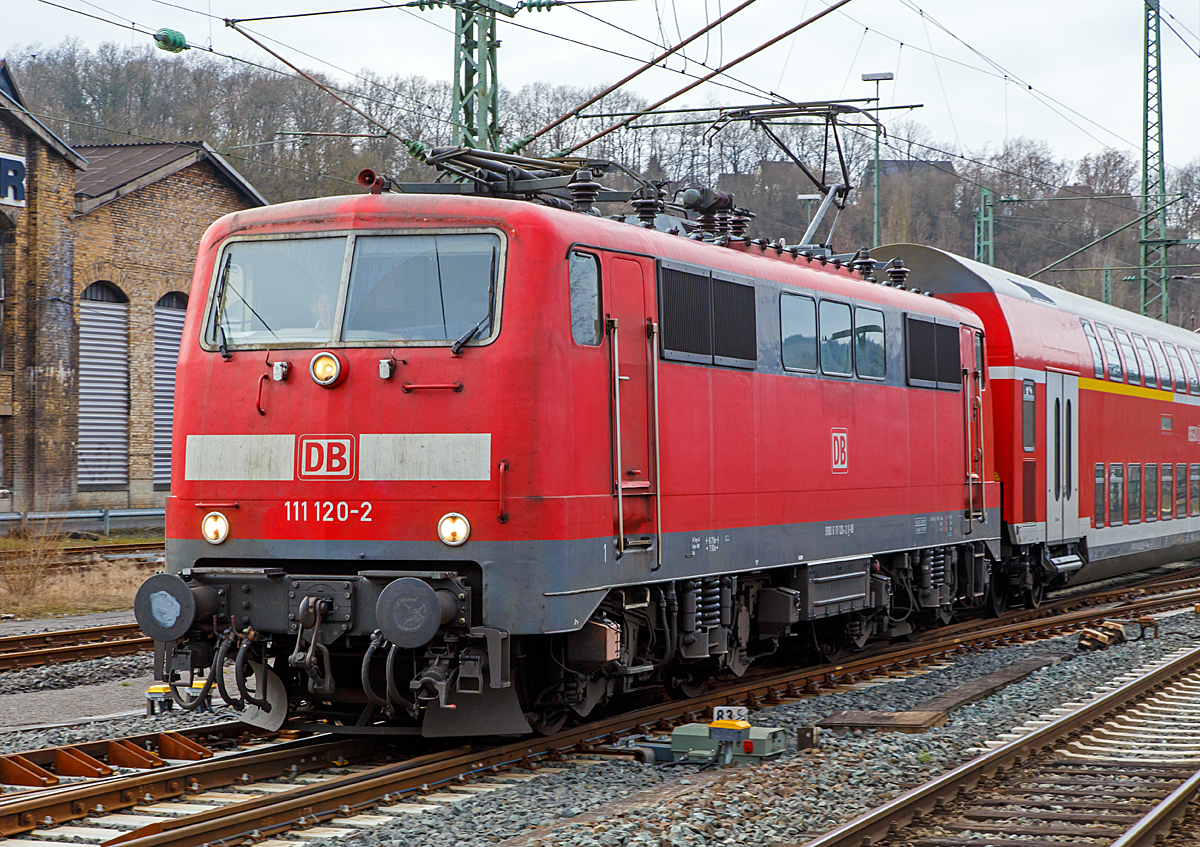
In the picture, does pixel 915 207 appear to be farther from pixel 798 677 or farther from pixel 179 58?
pixel 798 677

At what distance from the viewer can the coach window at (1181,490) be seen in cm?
2284

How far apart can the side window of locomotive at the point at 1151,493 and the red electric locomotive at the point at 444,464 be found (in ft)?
45.1

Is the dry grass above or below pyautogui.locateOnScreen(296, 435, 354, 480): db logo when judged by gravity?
below

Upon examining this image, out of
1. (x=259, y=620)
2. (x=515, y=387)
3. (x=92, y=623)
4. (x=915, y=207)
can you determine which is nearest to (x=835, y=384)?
(x=515, y=387)

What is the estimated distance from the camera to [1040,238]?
55219 millimetres

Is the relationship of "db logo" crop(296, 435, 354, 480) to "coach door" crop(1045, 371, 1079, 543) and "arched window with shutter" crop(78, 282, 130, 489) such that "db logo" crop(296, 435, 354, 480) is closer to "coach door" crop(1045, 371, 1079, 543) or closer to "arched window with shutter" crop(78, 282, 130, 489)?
"coach door" crop(1045, 371, 1079, 543)

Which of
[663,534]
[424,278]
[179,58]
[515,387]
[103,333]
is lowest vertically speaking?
[663,534]

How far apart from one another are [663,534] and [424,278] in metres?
2.32

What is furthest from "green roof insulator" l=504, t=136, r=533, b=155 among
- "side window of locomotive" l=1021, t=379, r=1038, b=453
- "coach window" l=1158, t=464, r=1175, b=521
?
"coach window" l=1158, t=464, r=1175, b=521

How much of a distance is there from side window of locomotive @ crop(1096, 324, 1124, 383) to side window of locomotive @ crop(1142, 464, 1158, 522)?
78.4 inches

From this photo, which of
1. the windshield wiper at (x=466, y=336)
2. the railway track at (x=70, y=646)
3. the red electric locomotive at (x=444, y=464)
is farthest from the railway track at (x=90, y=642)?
the windshield wiper at (x=466, y=336)

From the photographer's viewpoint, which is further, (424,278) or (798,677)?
(798,677)

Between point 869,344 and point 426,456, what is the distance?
5.54 metres

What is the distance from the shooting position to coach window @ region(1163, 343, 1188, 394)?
23.0 metres
